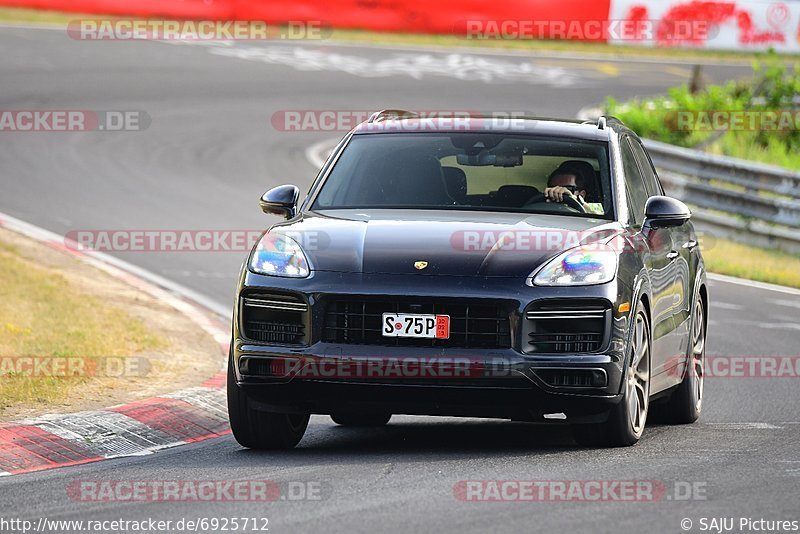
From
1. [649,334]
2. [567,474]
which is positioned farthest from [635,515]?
[649,334]

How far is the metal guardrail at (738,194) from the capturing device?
1855 cm

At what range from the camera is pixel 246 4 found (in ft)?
112

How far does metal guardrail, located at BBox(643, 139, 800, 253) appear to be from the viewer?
60.8 feet

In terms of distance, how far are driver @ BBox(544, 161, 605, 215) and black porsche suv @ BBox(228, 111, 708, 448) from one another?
0.02 m

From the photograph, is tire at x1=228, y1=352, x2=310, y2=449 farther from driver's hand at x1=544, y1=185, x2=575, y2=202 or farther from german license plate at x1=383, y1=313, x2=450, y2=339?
driver's hand at x1=544, y1=185, x2=575, y2=202

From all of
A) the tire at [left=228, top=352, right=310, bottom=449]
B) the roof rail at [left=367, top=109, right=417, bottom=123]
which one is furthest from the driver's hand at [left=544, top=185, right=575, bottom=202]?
the tire at [left=228, top=352, right=310, bottom=449]

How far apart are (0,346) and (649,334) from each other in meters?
4.58

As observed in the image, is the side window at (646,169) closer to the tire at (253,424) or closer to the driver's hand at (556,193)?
the driver's hand at (556,193)

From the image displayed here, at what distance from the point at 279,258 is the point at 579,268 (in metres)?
1.44

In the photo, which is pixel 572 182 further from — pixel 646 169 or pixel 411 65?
pixel 411 65

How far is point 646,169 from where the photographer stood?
9773 mm

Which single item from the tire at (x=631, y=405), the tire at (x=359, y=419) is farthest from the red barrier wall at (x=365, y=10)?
the tire at (x=631, y=405)

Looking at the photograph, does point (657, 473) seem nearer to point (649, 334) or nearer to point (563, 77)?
point (649, 334)

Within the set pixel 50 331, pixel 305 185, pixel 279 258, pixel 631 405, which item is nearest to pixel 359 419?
pixel 279 258
